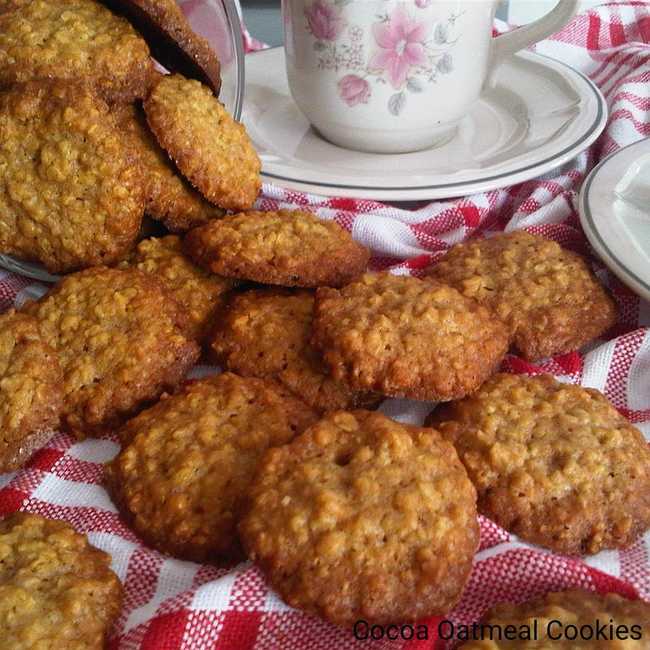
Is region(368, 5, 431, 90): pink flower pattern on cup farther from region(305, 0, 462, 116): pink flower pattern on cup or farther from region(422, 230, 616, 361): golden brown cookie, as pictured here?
region(422, 230, 616, 361): golden brown cookie

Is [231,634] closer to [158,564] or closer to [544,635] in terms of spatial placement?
[158,564]

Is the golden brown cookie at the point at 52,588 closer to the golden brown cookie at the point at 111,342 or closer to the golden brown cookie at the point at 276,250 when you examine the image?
the golden brown cookie at the point at 111,342

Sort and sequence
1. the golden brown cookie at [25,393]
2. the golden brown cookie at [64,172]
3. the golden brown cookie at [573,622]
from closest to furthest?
the golden brown cookie at [573,622], the golden brown cookie at [25,393], the golden brown cookie at [64,172]

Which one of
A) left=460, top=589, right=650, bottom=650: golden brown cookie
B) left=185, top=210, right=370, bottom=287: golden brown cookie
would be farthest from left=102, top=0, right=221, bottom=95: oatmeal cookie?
left=460, top=589, right=650, bottom=650: golden brown cookie

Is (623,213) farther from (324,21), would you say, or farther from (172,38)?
(172,38)

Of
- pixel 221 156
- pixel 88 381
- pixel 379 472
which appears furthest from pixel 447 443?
pixel 221 156

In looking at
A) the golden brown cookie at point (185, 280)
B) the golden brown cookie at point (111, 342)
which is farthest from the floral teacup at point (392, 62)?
the golden brown cookie at point (111, 342)
